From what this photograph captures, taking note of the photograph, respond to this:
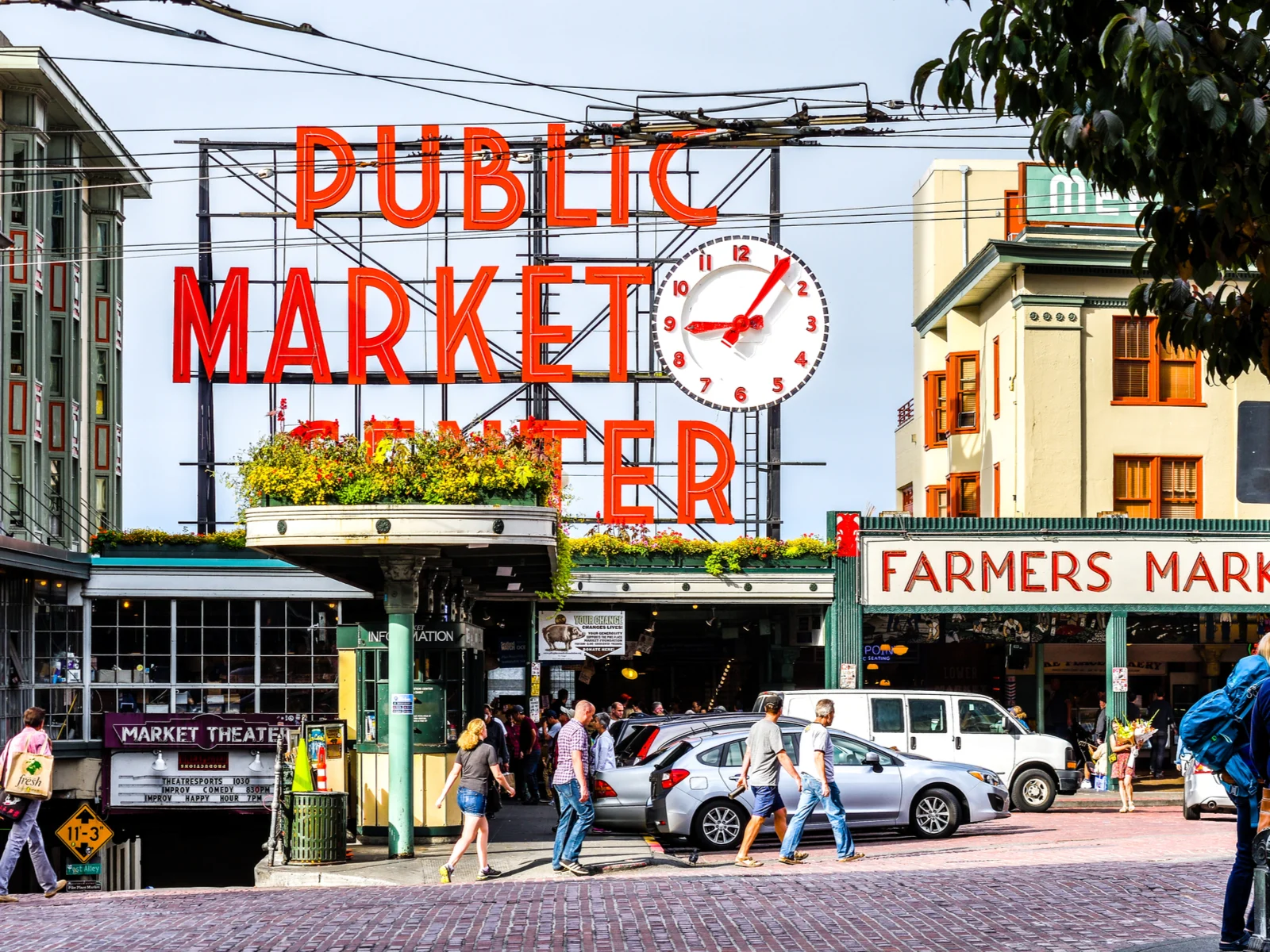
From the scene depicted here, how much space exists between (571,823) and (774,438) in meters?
20.3

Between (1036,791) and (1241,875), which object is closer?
(1241,875)

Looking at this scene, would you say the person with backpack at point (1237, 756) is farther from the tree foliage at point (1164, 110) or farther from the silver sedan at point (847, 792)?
the silver sedan at point (847, 792)

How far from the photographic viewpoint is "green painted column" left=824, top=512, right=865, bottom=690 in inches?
1283

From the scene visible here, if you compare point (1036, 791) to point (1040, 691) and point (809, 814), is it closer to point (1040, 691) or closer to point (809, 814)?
point (1040, 691)

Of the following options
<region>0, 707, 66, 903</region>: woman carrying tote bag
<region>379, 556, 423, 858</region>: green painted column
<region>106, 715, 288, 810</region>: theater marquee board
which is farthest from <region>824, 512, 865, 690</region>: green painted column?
<region>0, 707, 66, 903</region>: woman carrying tote bag

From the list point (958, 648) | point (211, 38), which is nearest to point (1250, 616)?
point (958, 648)

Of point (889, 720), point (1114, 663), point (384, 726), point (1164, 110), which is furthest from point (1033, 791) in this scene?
point (1164, 110)

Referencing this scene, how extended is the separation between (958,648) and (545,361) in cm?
1108

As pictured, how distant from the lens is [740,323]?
124 ft

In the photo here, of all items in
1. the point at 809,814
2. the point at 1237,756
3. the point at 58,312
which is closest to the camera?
the point at 1237,756

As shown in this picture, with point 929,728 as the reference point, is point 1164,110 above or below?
above

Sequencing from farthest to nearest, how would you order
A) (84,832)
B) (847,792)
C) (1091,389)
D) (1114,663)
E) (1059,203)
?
(1059,203), (1091,389), (1114,663), (84,832), (847,792)

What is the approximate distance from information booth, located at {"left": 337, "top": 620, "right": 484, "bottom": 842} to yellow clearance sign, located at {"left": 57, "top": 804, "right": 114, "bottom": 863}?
688cm

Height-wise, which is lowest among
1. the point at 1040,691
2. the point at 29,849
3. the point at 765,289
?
the point at 1040,691
